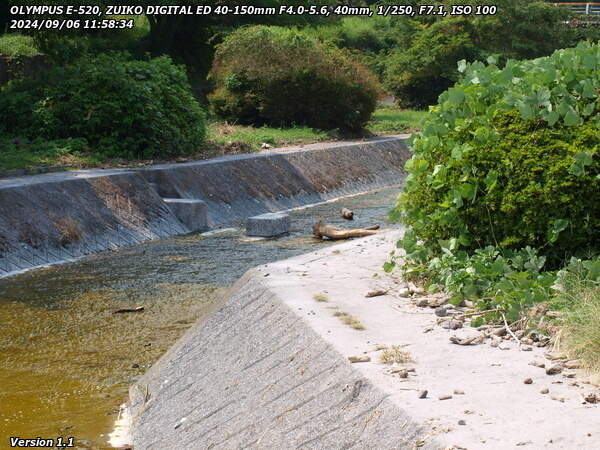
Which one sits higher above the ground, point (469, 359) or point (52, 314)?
point (469, 359)

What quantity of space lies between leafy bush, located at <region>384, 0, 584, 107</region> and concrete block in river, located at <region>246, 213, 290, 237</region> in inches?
1031

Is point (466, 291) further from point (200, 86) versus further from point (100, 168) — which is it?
point (200, 86)

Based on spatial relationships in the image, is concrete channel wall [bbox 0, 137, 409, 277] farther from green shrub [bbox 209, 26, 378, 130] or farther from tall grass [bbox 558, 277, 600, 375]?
tall grass [bbox 558, 277, 600, 375]

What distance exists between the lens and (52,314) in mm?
10891

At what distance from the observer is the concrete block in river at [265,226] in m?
16.7

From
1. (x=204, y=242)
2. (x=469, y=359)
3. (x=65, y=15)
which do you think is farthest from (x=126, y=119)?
(x=469, y=359)

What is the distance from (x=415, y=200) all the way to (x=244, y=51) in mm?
22874

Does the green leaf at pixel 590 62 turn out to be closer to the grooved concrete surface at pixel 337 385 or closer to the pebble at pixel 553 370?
the grooved concrete surface at pixel 337 385

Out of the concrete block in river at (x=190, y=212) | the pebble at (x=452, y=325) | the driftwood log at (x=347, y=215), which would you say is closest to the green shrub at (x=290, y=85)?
the driftwood log at (x=347, y=215)

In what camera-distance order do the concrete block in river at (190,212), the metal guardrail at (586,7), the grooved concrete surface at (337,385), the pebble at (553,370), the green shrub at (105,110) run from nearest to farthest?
the grooved concrete surface at (337,385), the pebble at (553,370), the concrete block in river at (190,212), the green shrub at (105,110), the metal guardrail at (586,7)

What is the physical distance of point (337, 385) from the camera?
5484 mm

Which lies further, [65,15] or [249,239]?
[65,15]

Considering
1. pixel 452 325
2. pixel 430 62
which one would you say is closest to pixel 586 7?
pixel 430 62

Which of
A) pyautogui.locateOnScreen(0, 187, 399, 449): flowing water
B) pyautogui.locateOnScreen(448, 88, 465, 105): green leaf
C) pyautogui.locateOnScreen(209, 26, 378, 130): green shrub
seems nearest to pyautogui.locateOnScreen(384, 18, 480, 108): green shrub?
pyautogui.locateOnScreen(209, 26, 378, 130): green shrub
